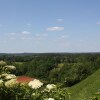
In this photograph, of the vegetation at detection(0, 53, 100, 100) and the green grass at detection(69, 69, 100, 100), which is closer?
the vegetation at detection(0, 53, 100, 100)

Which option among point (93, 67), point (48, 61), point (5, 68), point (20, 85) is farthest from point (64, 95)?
point (48, 61)

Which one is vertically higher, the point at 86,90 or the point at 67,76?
the point at 86,90

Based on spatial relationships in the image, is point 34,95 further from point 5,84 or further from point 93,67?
point 93,67

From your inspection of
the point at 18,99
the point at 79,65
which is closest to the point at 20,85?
the point at 18,99

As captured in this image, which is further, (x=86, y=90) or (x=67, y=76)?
(x=67, y=76)

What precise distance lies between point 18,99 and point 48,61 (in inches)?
4141

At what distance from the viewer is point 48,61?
358ft

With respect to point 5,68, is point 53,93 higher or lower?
lower

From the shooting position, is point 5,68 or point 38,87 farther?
point 5,68

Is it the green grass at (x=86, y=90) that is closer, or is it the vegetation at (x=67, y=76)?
the vegetation at (x=67, y=76)

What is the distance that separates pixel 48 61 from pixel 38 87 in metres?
105

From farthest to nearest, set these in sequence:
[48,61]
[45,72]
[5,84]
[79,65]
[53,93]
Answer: [48,61], [45,72], [79,65], [53,93], [5,84]

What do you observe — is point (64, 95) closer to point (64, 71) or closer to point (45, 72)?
point (64, 71)

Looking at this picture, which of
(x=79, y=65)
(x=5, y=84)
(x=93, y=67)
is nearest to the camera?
(x=5, y=84)
